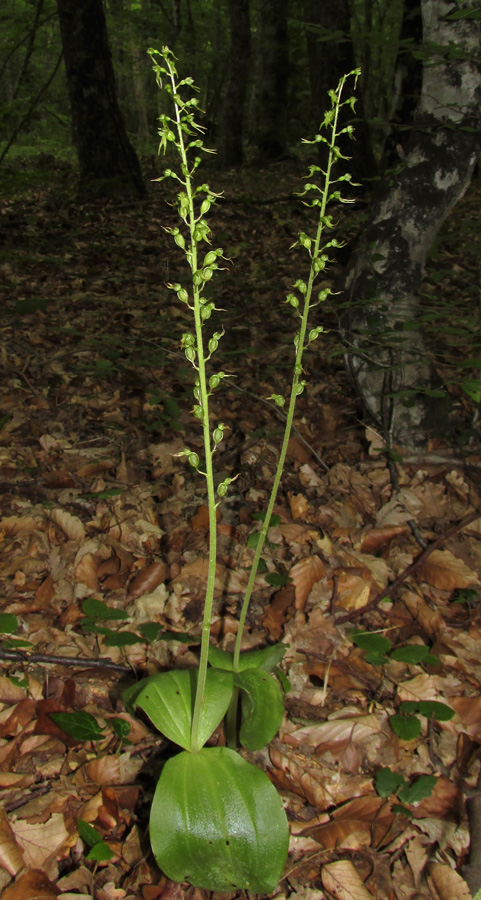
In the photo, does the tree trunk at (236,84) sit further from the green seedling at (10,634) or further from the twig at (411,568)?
the green seedling at (10,634)

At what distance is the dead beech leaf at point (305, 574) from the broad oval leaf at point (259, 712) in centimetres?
89

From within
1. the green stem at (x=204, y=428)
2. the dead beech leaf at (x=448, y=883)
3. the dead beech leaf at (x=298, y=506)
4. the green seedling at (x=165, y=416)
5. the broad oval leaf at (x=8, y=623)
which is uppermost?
the green stem at (x=204, y=428)

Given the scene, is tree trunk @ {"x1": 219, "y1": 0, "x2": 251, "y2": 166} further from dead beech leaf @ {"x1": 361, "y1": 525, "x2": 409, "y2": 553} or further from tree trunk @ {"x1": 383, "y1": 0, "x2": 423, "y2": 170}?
dead beech leaf @ {"x1": 361, "y1": 525, "x2": 409, "y2": 553}

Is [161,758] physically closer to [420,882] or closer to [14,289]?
[420,882]

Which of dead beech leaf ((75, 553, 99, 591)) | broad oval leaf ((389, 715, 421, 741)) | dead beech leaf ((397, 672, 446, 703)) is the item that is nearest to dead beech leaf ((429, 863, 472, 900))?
broad oval leaf ((389, 715, 421, 741))

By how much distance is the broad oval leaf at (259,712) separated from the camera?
1.89 m

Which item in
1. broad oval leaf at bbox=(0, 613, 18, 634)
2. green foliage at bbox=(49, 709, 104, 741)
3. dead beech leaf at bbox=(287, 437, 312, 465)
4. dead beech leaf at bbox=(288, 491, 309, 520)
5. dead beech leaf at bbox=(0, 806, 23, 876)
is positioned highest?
dead beech leaf at bbox=(287, 437, 312, 465)

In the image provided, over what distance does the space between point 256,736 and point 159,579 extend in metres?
1.11

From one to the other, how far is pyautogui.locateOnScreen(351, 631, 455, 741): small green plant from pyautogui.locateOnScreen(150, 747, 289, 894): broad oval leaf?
2.33 ft

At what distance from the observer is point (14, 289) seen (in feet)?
20.1

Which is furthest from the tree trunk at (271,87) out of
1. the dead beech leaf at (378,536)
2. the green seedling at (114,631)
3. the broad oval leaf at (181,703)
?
the broad oval leaf at (181,703)

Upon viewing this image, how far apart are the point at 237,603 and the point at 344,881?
1.24 m

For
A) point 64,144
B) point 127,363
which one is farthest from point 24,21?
point 64,144

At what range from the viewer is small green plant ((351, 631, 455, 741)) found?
216 cm
